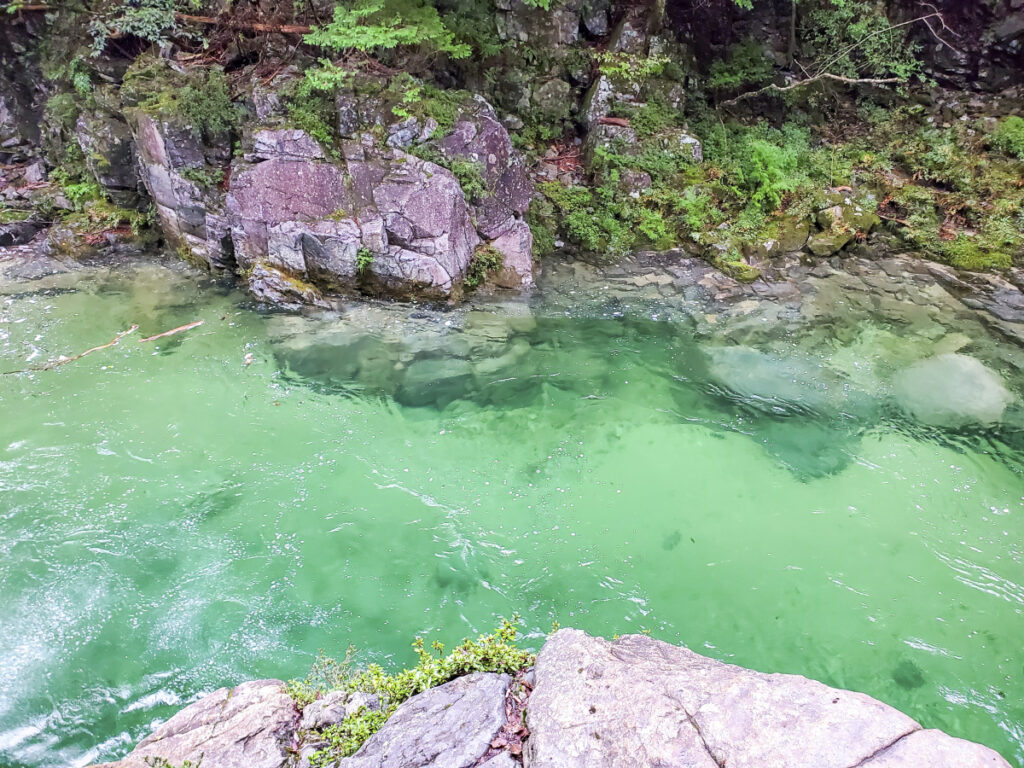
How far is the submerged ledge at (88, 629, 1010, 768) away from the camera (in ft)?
8.23

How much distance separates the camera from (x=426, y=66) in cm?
987

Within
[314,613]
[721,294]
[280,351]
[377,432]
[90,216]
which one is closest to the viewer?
[314,613]

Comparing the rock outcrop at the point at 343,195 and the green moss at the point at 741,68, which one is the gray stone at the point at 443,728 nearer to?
the rock outcrop at the point at 343,195

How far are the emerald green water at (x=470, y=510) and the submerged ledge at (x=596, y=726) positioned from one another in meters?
1.13

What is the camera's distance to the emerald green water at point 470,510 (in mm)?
4672

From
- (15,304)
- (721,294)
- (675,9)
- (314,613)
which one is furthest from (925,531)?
(15,304)

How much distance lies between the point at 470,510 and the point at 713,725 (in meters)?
3.55

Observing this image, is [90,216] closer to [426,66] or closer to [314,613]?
[426,66]

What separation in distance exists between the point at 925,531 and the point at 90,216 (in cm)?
1368

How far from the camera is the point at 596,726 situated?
2.79m

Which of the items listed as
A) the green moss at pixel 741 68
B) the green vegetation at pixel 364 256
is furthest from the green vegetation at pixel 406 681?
the green moss at pixel 741 68

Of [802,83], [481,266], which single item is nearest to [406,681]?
[481,266]

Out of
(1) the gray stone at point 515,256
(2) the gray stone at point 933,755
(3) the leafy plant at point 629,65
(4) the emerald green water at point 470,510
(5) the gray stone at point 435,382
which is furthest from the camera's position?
(3) the leafy plant at point 629,65

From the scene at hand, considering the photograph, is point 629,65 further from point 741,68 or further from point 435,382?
point 435,382
